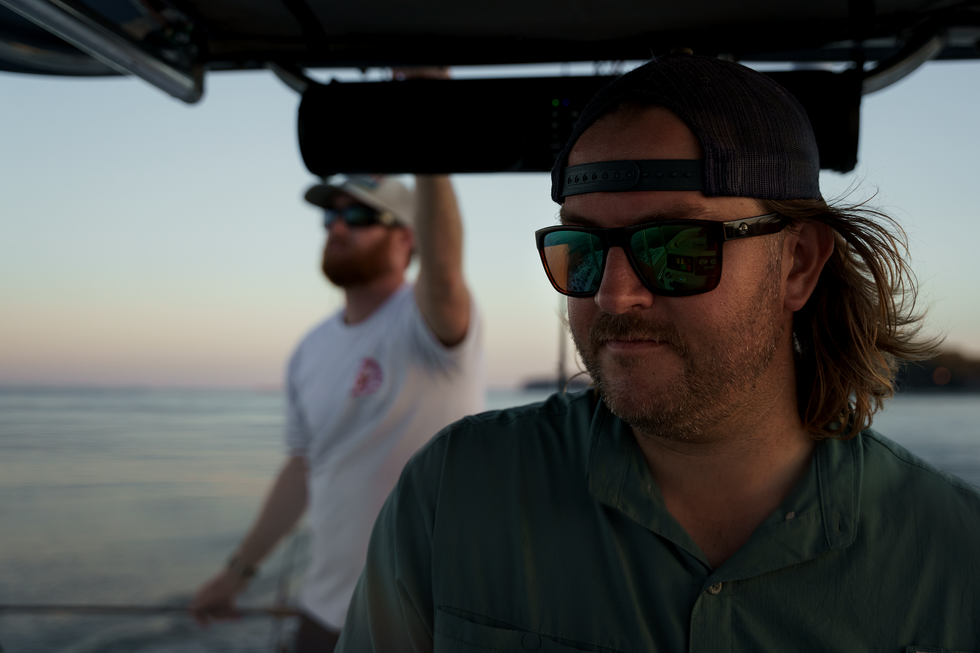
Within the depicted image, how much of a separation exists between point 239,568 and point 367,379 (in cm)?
95

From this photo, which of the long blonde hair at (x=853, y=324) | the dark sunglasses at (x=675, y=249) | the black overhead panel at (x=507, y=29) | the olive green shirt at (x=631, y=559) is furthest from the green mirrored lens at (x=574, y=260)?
the black overhead panel at (x=507, y=29)

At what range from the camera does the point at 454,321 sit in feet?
8.21

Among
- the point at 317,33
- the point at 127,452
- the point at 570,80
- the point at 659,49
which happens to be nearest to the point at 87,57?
the point at 317,33

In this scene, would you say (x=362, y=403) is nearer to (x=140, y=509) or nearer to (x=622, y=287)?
(x=622, y=287)

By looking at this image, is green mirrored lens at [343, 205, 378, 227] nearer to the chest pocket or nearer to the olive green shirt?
the olive green shirt

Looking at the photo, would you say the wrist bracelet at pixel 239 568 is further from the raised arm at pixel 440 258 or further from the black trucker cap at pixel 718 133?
the black trucker cap at pixel 718 133

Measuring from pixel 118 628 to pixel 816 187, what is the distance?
8.88 m

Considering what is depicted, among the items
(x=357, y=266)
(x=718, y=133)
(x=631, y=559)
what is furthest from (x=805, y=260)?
(x=357, y=266)

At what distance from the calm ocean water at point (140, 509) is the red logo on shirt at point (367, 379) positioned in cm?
118

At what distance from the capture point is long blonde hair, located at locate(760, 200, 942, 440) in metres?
1.27

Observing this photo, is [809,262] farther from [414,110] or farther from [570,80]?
[414,110]

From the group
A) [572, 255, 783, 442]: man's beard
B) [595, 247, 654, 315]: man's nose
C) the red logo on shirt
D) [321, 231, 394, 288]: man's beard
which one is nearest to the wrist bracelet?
the red logo on shirt

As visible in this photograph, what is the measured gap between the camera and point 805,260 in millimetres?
1305

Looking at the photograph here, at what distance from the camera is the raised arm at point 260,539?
256cm
